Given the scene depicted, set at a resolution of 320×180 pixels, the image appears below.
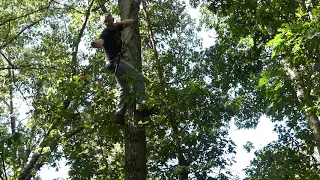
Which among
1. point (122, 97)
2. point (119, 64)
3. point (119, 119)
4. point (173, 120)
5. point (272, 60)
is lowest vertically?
point (119, 119)

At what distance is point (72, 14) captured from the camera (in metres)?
11.4

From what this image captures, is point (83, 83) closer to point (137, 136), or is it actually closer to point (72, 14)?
point (137, 136)

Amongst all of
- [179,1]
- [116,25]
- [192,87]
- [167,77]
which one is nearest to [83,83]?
[116,25]

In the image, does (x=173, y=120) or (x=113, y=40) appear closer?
(x=113, y=40)

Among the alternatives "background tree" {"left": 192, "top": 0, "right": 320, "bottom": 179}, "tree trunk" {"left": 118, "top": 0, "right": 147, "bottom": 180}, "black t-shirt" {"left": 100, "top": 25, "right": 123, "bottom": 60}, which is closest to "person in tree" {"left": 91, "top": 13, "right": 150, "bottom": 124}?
"black t-shirt" {"left": 100, "top": 25, "right": 123, "bottom": 60}

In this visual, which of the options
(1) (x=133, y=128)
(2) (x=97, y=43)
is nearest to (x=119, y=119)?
(1) (x=133, y=128)

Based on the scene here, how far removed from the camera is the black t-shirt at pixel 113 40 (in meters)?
4.39

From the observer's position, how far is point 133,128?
399cm

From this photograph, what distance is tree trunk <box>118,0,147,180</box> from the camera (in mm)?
3809

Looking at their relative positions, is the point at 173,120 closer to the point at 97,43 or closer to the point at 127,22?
the point at 127,22

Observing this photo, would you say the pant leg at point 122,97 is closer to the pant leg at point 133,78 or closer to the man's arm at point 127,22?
the pant leg at point 133,78

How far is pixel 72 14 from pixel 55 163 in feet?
14.6

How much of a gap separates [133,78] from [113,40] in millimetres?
805

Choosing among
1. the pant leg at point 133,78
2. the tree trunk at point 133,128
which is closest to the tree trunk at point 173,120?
the tree trunk at point 133,128
